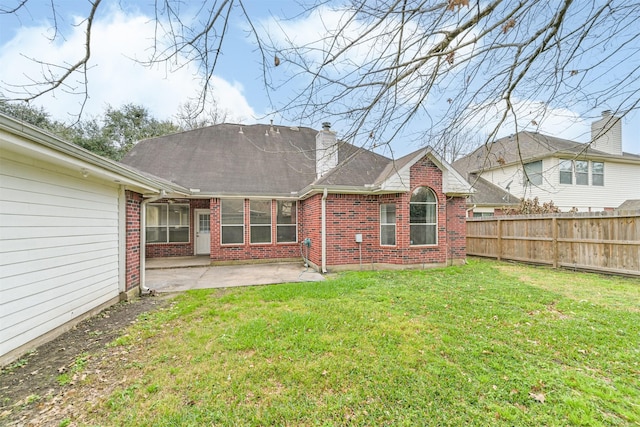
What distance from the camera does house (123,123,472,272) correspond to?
348 inches

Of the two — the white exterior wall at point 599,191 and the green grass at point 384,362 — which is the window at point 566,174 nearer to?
the white exterior wall at point 599,191

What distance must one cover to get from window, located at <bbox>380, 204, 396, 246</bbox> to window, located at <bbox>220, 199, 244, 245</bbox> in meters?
5.32

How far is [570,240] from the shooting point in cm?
845

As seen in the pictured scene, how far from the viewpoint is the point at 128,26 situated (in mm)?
2480

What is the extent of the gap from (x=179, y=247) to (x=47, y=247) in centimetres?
791

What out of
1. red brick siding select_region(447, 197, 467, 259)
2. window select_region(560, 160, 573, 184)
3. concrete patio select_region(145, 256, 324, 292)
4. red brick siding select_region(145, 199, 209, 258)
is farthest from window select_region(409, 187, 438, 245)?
window select_region(560, 160, 573, 184)

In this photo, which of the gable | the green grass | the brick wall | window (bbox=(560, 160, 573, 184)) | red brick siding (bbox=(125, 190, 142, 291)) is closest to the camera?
the green grass

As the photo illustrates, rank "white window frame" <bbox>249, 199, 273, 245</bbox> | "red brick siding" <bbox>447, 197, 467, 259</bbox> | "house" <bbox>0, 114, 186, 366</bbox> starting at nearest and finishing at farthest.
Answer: "house" <bbox>0, 114, 186, 366</bbox>
"red brick siding" <bbox>447, 197, 467, 259</bbox>
"white window frame" <bbox>249, 199, 273, 245</bbox>

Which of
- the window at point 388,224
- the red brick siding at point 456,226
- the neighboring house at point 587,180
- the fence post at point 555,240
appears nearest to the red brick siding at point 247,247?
the window at point 388,224

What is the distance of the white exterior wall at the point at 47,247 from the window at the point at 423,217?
8.22 metres

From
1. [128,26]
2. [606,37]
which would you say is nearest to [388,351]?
[606,37]

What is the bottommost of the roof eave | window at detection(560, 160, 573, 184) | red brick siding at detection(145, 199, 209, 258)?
red brick siding at detection(145, 199, 209, 258)

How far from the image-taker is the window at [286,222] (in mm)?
10742

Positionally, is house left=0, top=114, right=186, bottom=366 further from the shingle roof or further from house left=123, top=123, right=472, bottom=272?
the shingle roof
